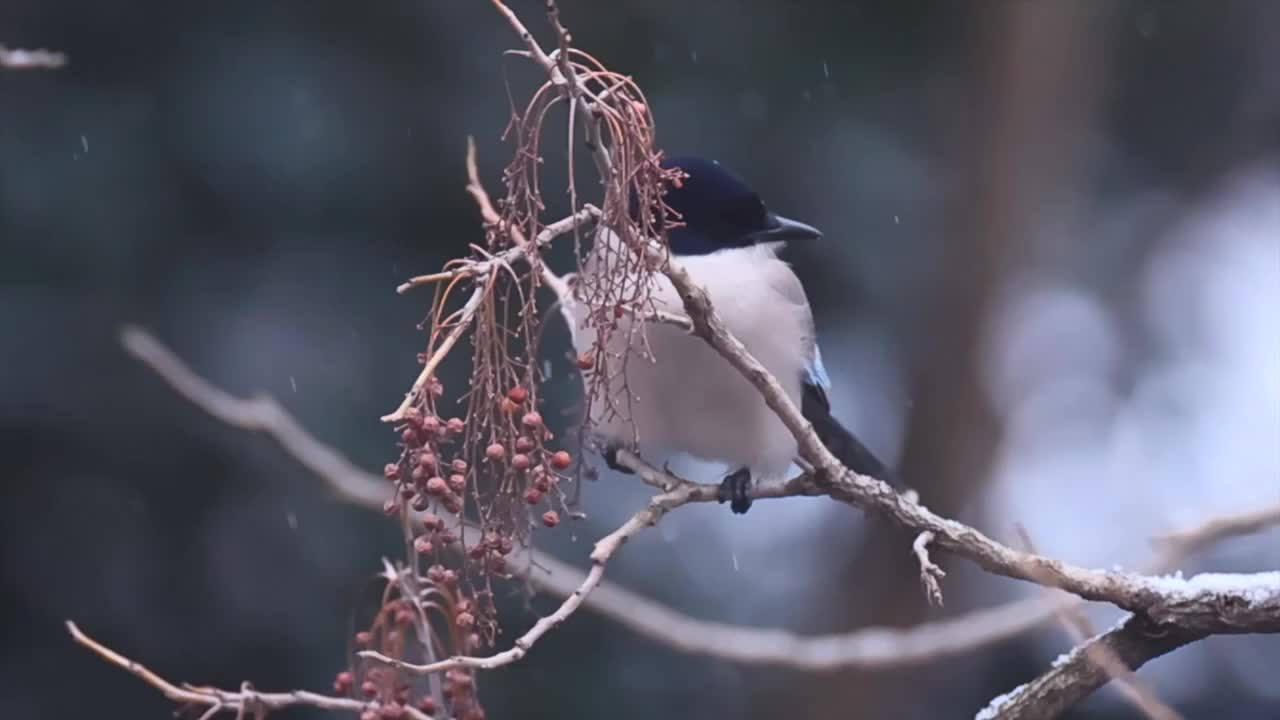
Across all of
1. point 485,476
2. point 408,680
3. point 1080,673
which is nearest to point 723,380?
point 408,680

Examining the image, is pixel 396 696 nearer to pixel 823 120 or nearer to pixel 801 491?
pixel 801 491

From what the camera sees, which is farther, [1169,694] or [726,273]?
[1169,694]

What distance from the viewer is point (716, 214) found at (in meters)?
2.43

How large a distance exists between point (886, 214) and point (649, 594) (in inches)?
48.0

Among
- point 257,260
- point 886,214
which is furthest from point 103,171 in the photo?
point 886,214

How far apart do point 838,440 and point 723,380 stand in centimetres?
40

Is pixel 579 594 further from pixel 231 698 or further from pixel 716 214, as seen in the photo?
pixel 716 214

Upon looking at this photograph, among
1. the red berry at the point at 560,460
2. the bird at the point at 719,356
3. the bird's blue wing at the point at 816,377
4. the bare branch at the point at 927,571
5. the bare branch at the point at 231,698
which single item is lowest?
the bare branch at the point at 231,698

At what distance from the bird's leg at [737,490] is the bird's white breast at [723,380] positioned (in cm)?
5

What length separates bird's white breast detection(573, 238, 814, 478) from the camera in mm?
2281

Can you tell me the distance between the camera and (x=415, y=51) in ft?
12.9

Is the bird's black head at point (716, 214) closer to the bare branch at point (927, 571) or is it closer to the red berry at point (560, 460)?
the bare branch at point (927, 571)

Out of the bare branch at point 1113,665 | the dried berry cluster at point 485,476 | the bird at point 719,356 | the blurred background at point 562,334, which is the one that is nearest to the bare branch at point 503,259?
the dried berry cluster at point 485,476

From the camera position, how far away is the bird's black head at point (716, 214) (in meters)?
2.42
